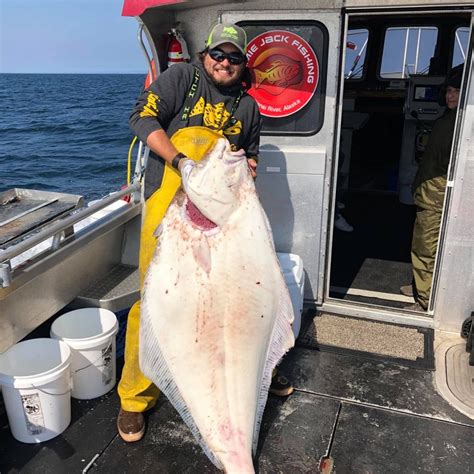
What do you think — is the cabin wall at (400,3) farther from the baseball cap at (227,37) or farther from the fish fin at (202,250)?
the fish fin at (202,250)

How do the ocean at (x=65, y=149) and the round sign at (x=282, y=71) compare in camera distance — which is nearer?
the round sign at (x=282, y=71)

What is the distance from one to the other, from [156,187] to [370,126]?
746 centimetres

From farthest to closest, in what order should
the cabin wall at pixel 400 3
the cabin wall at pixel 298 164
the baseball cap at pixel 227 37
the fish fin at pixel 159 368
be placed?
the cabin wall at pixel 298 164 < the cabin wall at pixel 400 3 < the baseball cap at pixel 227 37 < the fish fin at pixel 159 368

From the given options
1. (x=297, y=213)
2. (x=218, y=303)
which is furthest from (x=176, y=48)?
(x=218, y=303)

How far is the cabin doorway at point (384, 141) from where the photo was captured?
5.06 meters

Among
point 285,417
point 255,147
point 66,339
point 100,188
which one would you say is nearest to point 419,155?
point 255,147

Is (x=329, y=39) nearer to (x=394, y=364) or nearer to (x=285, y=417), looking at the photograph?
(x=394, y=364)

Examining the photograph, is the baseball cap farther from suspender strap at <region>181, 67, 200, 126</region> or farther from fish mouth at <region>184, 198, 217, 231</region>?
fish mouth at <region>184, 198, 217, 231</region>

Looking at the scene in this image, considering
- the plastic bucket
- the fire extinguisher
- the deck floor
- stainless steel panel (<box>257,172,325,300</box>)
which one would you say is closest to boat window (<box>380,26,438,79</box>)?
stainless steel panel (<box>257,172,325,300</box>)

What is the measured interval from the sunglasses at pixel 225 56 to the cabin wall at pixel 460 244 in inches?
68.5

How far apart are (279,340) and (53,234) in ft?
5.55

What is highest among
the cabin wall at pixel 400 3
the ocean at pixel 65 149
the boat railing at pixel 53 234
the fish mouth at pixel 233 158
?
the cabin wall at pixel 400 3

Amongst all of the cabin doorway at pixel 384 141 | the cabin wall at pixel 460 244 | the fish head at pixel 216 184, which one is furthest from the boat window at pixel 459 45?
the fish head at pixel 216 184

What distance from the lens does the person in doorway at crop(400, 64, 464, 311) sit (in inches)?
161
